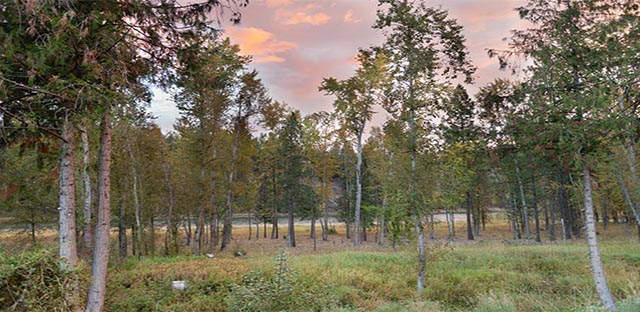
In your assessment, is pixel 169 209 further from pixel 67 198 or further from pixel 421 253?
pixel 421 253

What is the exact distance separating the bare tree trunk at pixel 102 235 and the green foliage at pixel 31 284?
1.87 metres

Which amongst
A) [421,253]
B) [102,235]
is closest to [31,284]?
[102,235]

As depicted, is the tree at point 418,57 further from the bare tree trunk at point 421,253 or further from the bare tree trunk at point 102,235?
the bare tree trunk at point 102,235

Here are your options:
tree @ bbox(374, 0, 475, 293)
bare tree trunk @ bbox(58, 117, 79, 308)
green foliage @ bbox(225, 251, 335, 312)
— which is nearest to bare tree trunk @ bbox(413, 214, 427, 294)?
tree @ bbox(374, 0, 475, 293)

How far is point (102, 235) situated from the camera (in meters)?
7.06

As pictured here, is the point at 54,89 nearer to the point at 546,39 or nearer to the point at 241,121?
the point at 546,39

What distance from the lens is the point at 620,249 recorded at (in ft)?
54.6

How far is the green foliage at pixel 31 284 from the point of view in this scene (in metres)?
4.47

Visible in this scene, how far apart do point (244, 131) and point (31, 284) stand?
50.3 ft

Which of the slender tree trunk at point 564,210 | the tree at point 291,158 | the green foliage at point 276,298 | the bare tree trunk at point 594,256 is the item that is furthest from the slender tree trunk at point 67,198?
the slender tree trunk at point 564,210

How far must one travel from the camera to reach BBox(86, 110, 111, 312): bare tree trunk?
265 inches

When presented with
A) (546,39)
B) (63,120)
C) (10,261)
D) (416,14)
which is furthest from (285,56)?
(10,261)

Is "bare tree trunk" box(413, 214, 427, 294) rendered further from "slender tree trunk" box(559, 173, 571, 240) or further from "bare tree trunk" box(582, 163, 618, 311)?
"slender tree trunk" box(559, 173, 571, 240)

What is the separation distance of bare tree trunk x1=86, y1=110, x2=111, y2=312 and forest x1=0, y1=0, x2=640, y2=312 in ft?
0.13
